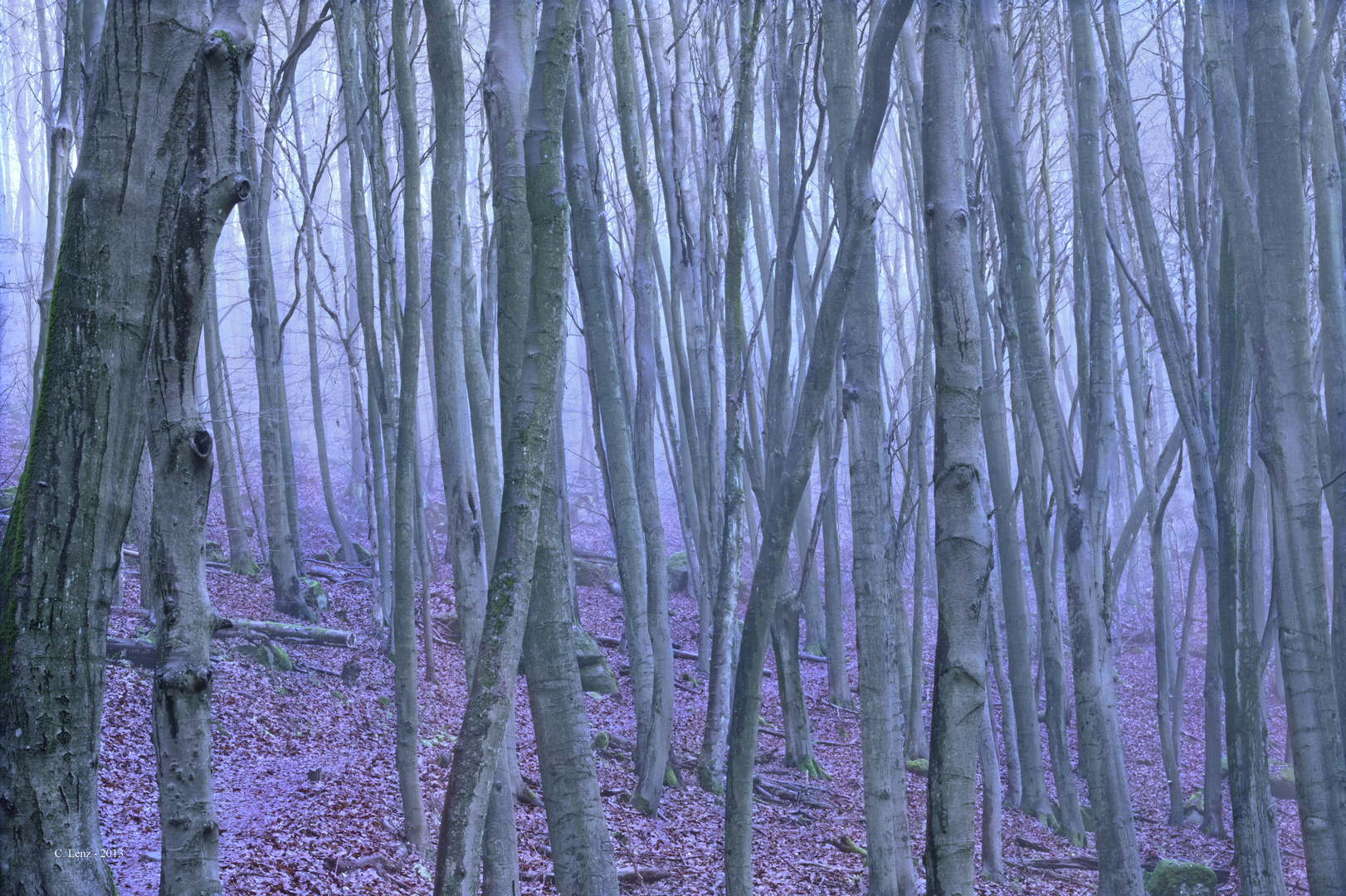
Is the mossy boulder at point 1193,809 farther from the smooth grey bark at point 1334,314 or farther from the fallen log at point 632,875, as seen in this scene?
the fallen log at point 632,875

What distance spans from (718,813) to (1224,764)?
7.69 m

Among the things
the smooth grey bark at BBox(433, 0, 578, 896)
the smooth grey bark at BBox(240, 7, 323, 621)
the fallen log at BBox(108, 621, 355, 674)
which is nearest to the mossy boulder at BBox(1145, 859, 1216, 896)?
the smooth grey bark at BBox(433, 0, 578, 896)

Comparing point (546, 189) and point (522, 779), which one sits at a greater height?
point (546, 189)

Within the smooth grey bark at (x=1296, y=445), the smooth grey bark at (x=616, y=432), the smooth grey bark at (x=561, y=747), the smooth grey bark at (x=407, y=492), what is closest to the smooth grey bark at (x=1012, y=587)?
the smooth grey bark at (x=1296, y=445)

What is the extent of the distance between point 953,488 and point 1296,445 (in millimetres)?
2883

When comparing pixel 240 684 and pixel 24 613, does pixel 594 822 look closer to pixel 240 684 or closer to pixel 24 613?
pixel 24 613

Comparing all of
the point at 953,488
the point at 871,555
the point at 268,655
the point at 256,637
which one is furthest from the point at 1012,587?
the point at 256,637

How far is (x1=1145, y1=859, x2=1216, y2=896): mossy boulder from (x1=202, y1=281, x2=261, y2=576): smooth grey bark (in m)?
11.2

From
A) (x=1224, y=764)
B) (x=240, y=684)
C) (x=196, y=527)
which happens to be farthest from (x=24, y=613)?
(x=1224, y=764)

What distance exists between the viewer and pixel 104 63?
2.15 metres

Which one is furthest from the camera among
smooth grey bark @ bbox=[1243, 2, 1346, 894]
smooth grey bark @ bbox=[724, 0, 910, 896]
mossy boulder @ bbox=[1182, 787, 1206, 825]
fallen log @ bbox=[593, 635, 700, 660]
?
fallen log @ bbox=[593, 635, 700, 660]

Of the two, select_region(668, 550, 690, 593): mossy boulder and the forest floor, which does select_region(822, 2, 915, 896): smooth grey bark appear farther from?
select_region(668, 550, 690, 593): mossy boulder

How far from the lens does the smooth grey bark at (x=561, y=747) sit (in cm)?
278

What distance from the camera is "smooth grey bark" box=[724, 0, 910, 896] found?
10.6 feet
